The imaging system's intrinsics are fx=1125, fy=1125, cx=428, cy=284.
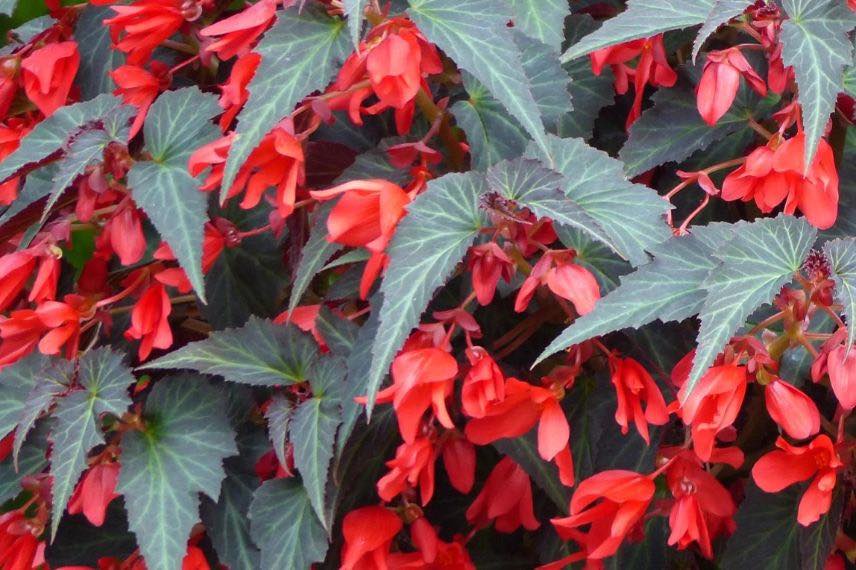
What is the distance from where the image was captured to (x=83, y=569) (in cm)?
88

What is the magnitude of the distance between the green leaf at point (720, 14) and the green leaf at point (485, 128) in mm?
154

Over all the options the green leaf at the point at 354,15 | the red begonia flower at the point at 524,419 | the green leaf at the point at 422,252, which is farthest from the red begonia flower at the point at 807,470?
the green leaf at the point at 354,15

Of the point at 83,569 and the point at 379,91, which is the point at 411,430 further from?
the point at 83,569

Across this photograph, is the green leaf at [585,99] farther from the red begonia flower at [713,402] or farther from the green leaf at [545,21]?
the red begonia flower at [713,402]

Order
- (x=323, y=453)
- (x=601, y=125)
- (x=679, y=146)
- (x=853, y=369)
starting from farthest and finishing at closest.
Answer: (x=601, y=125), (x=679, y=146), (x=323, y=453), (x=853, y=369)

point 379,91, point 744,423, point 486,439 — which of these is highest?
point 379,91

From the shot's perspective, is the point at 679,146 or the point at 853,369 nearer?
the point at 853,369

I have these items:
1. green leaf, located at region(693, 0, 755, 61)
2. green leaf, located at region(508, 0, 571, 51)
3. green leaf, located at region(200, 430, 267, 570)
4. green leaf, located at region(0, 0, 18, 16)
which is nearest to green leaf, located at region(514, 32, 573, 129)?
green leaf, located at region(508, 0, 571, 51)

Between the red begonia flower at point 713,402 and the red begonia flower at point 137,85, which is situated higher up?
the red begonia flower at point 137,85

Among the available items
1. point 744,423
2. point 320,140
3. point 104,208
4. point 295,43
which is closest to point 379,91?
point 295,43

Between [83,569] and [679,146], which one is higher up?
[679,146]

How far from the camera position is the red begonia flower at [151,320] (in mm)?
852

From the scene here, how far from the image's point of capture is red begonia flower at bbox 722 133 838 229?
Result: 0.74 metres

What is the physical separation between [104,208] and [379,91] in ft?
0.94
